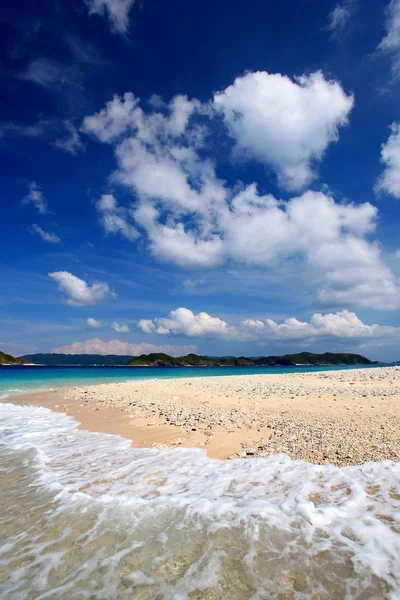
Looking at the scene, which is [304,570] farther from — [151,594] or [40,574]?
[40,574]

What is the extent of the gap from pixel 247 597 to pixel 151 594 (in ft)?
4.04

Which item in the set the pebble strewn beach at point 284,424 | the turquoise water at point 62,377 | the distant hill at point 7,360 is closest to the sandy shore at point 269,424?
the pebble strewn beach at point 284,424

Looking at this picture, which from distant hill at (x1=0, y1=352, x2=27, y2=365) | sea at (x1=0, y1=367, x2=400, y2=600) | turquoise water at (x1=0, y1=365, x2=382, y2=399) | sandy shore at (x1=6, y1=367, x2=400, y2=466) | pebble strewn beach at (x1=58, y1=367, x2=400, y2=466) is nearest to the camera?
sea at (x1=0, y1=367, x2=400, y2=600)

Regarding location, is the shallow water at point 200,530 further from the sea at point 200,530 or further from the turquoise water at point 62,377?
the turquoise water at point 62,377

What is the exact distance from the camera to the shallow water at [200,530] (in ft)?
13.0

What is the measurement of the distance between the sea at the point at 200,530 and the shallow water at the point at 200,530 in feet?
0.07

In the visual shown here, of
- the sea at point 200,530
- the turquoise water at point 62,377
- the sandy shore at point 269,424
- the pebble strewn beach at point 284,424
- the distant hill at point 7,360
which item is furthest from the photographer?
the distant hill at point 7,360

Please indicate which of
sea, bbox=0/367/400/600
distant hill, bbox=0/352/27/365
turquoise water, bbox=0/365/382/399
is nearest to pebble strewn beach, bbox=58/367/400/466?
sea, bbox=0/367/400/600

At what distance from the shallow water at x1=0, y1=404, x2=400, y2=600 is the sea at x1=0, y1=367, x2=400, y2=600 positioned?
0.07ft

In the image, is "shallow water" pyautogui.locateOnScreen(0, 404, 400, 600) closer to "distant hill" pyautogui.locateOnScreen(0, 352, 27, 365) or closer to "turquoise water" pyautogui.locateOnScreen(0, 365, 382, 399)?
"turquoise water" pyautogui.locateOnScreen(0, 365, 382, 399)

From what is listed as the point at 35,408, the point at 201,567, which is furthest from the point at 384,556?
the point at 35,408

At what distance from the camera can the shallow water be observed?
13.0 feet

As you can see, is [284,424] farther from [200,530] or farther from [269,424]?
[200,530]

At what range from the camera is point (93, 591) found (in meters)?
3.92
